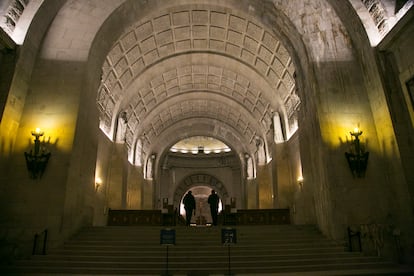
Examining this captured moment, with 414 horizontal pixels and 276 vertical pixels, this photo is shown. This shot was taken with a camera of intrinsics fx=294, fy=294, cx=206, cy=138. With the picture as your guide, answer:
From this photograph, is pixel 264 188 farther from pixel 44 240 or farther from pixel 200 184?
pixel 44 240

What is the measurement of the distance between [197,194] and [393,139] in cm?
3076

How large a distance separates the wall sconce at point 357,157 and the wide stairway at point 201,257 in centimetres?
244

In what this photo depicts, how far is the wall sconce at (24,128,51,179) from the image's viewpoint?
8.86 metres

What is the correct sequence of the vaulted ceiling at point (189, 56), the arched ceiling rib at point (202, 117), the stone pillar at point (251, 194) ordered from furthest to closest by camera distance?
the stone pillar at point (251, 194) → the arched ceiling rib at point (202, 117) → the vaulted ceiling at point (189, 56)

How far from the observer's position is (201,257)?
812 cm

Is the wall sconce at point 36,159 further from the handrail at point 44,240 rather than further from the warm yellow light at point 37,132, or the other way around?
the handrail at point 44,240

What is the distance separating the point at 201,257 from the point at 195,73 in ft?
44.1

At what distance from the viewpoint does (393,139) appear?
876cm

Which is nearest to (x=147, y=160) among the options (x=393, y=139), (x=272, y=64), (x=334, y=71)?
(x=272, y=64)

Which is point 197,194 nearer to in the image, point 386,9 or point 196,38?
point 196,38

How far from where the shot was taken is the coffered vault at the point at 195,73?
47.4ft

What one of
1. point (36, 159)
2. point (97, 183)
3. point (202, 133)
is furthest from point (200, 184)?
point (36, 159)

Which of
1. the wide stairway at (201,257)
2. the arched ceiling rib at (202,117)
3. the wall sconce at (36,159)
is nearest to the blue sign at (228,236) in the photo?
the wide stairway at (201,257)

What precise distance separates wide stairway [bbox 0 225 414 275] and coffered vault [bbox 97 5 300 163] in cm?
785
